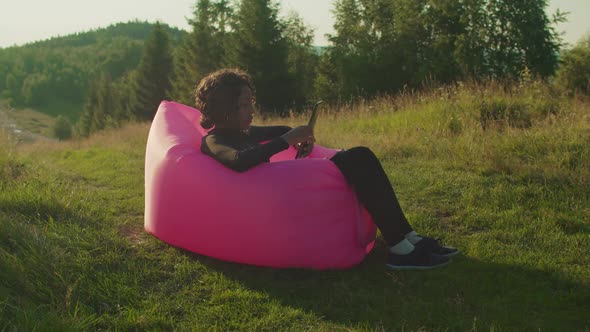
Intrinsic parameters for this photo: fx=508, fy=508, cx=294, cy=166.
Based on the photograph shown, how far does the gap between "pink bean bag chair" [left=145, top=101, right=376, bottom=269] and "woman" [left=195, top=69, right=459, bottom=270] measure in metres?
0.08

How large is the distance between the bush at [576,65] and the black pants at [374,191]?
1729 cm

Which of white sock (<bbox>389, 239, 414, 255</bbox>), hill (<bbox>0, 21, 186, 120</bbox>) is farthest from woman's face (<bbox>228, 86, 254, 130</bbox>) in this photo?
hill (<bbox>0, 21, 186, 120</bbox>)

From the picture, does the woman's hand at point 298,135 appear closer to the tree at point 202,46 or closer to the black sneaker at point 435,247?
the black sneaker at point 435,247

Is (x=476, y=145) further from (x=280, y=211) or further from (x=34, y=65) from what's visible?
(x=34, y=65)

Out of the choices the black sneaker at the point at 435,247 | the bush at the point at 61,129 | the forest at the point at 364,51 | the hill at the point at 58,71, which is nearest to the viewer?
the black sneaker at the point at 435,247

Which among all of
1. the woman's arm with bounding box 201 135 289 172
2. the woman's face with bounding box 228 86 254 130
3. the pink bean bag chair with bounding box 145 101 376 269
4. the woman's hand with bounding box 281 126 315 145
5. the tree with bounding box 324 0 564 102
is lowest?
the pink bean bag chair with bounding box 145 101 376 269

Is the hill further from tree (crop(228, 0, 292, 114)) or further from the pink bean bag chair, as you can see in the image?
the pink bean bag chair

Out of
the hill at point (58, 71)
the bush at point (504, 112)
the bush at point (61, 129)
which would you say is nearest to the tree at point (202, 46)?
the bush at point (504, 112)

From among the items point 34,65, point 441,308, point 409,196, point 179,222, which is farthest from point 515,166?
point 34,65

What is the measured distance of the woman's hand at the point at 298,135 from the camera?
3.23m

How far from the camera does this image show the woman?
10.2 feet

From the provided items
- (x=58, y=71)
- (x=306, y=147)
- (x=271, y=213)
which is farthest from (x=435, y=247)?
(x=58, y=71)

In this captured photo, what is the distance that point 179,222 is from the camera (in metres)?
3.38

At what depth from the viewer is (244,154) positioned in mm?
3057
